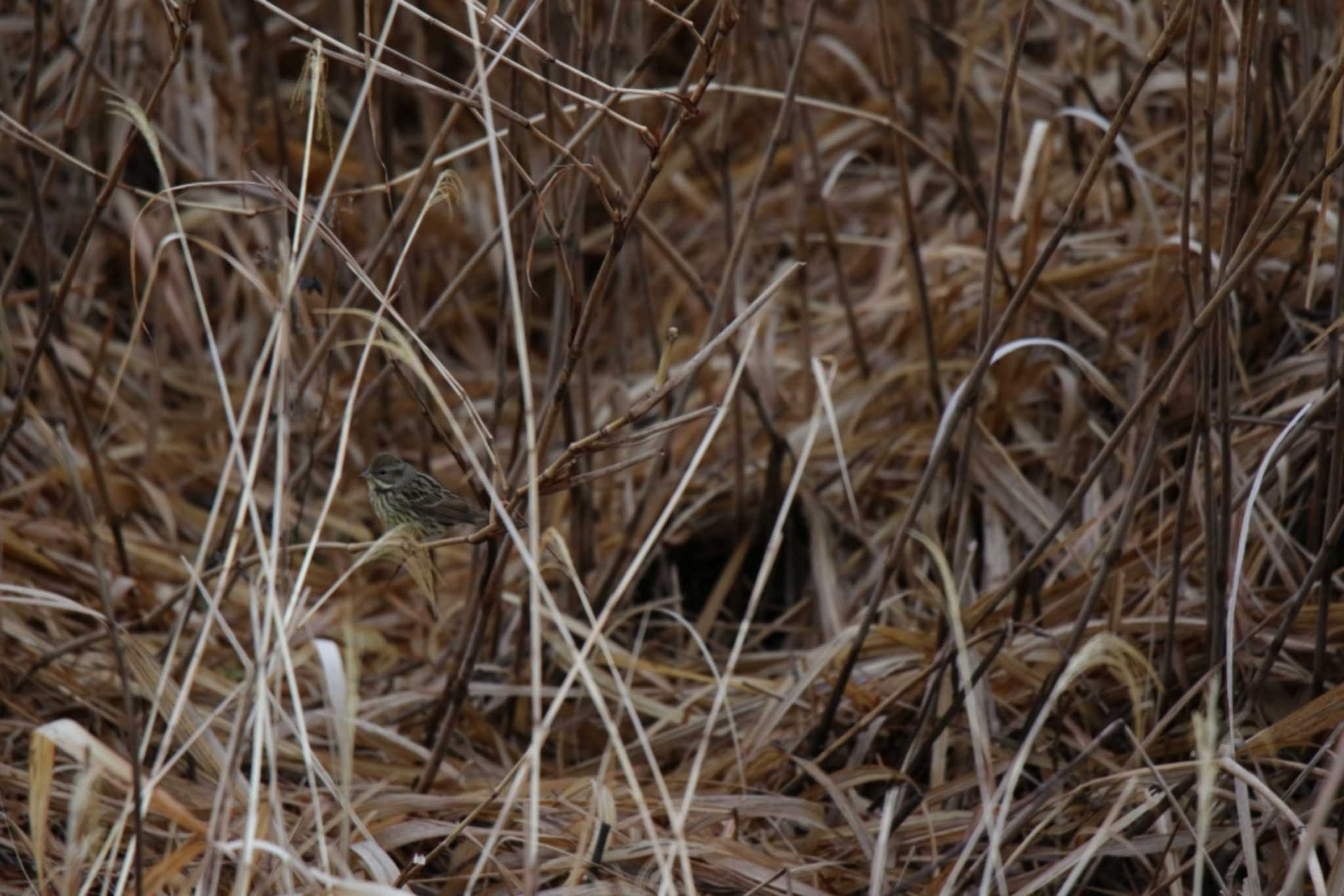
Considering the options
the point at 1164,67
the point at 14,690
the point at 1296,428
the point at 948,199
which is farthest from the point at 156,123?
the point at 1296,428

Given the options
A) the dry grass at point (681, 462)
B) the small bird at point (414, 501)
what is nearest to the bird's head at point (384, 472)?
the small bird at point (414, 501)

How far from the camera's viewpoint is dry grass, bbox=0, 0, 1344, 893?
5.97ft

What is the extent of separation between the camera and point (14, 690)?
267 centimetres

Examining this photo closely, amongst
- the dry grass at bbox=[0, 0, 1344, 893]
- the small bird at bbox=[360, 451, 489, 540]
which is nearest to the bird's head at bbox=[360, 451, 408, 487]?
the small bird at bbox=[360, 451, 489, 540]

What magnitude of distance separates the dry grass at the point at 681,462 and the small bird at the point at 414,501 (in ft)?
0.40

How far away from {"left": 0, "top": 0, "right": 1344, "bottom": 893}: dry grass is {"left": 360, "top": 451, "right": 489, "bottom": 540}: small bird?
4.8 inches

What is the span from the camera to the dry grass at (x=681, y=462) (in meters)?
1.82

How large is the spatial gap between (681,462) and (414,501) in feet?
3.29

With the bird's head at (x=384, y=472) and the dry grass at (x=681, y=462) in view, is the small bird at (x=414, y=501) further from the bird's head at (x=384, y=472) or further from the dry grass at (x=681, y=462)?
the dry grass at (x=681, y=462)

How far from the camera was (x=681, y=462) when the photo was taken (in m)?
3.62

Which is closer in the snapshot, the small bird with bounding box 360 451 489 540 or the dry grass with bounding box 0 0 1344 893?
the dry grass with bounding box 0 0 1344 893

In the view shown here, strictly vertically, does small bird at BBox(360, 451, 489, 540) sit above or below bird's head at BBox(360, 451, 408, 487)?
below

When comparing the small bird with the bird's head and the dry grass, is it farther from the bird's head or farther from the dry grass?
the dry grass

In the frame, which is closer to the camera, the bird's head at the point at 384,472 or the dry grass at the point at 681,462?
the dry grass at the point at 681,462
